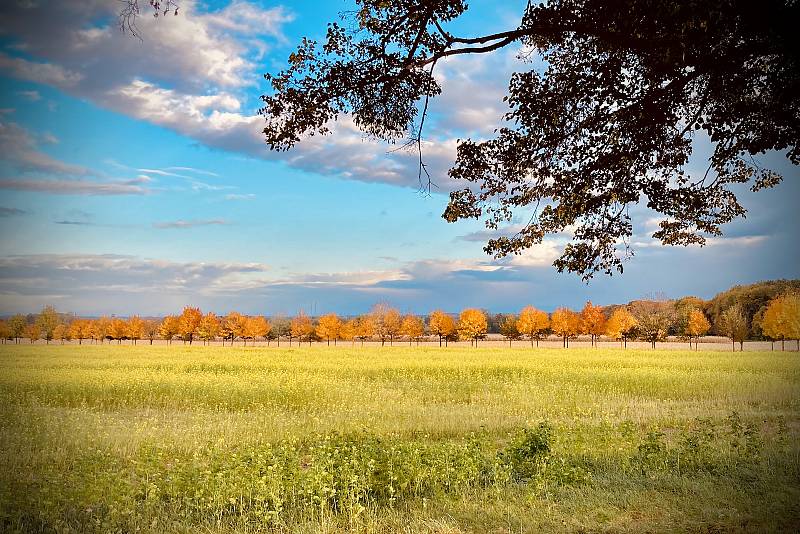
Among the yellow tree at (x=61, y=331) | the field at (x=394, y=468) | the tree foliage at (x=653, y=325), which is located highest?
the tree foliage at (x=653, y=325)

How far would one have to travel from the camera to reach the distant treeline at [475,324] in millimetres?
85812

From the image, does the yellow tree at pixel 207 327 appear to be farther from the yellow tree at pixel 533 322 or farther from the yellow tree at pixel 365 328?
the yellow tree at pixel 533 322

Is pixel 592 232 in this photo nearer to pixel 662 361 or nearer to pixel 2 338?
pixel 662 361

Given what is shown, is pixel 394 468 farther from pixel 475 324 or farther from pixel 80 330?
pixel 80 330

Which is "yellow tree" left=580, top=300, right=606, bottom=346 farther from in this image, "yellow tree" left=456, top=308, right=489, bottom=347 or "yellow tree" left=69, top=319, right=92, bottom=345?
"yellow tree" left=69, top=319, right=92, bottom=345

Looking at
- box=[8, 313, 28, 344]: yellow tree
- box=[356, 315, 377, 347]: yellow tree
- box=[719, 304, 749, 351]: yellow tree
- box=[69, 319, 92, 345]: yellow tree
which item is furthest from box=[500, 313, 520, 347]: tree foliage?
box=[8, 313, 28, 344]: yellow tree

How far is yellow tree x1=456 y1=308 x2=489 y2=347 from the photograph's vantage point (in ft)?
316

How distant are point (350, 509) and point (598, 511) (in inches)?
133

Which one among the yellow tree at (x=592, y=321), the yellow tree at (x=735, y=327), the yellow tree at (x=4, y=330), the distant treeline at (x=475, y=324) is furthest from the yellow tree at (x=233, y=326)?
the yellow tree at (x=735, y=327)

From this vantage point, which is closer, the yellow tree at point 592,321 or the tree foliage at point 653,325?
the tree foliage at point 653,325

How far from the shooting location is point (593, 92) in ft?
32.9

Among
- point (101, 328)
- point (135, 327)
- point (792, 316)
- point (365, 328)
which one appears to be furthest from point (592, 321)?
point (101, 328)

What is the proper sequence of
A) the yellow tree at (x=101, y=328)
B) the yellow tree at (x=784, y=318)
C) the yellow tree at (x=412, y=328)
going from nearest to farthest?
the yellow tree at (x=784, y=318), the yellow tree at (x=412, y=328), the yellow tree at (x=101, y=328)

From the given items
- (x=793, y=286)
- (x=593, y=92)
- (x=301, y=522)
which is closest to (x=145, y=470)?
(x=301, y=522)
